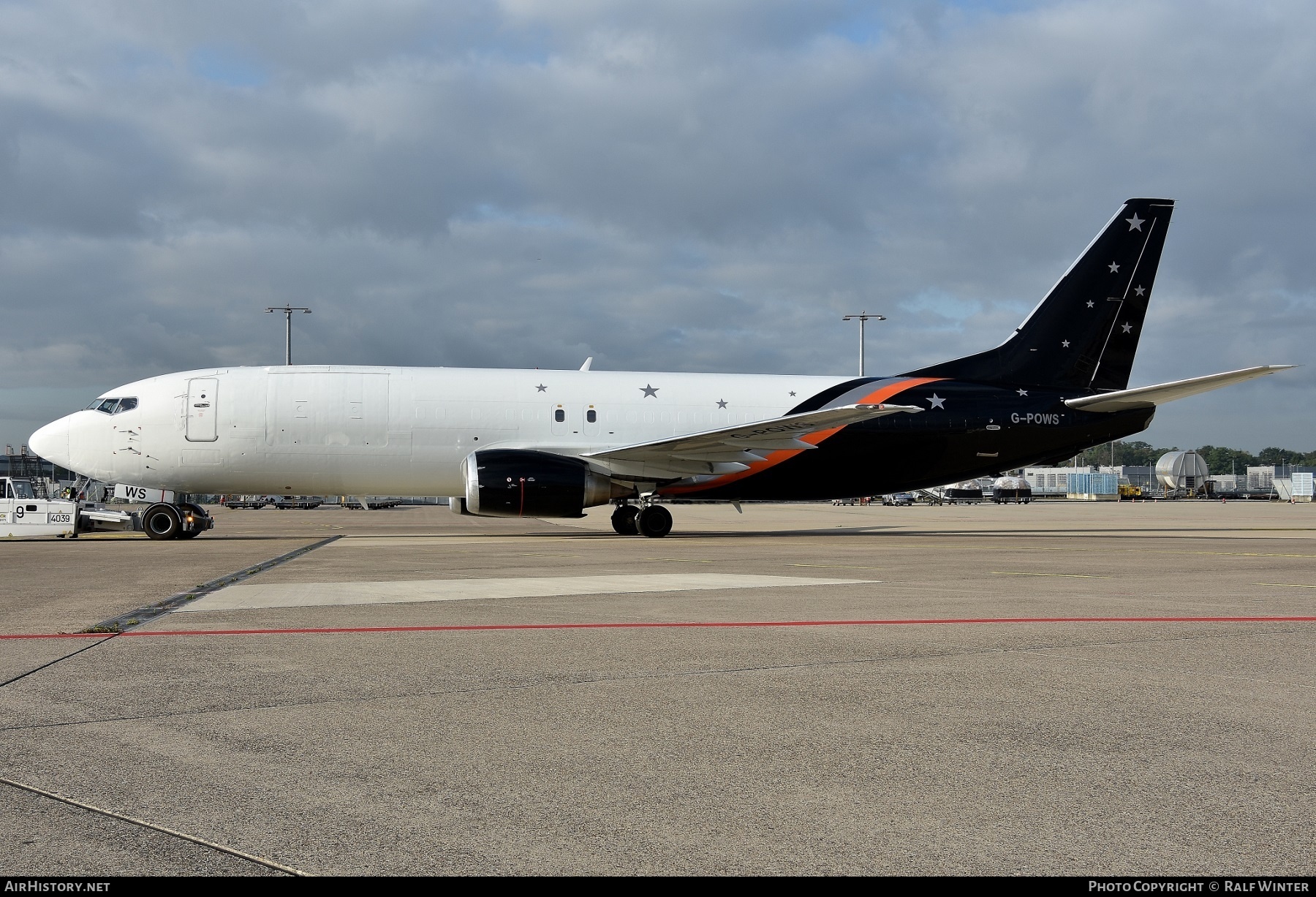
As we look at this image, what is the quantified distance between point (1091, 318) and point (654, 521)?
1223 cm

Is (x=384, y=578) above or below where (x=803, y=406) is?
below

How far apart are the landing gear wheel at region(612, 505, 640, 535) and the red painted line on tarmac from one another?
15.5m

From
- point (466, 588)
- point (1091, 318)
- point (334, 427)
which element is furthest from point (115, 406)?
point (1091, 318)

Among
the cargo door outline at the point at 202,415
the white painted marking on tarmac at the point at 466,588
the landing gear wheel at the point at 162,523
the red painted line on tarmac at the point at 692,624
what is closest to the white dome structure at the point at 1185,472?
the cargo door outline at the point at 202,415

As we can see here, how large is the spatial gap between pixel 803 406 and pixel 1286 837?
70.4 ft

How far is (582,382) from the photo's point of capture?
23.7 m

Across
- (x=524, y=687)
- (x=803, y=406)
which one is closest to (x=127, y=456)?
(x=803, y=406)

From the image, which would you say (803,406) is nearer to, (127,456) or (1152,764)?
(127,456)

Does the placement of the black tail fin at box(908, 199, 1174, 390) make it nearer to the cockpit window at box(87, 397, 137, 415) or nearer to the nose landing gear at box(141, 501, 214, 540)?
the nose landing gear at box(141, 501, 214, 540)

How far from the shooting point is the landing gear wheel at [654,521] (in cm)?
2339

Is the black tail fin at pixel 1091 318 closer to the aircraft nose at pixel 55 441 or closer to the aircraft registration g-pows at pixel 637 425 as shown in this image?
the aircraft registration g-pows at pixel 637 425

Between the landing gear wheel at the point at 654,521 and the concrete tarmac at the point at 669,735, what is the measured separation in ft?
42.3

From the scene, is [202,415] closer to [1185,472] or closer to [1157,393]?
[1157,393]

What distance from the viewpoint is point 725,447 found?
2244cm
